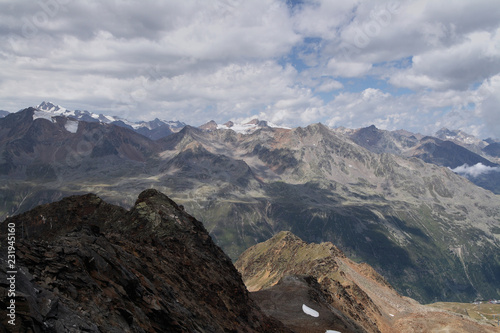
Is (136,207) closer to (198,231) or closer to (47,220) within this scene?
(198,231)

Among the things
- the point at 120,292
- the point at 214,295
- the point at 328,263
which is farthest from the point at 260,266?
the point at 120,292

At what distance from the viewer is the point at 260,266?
6260 inches

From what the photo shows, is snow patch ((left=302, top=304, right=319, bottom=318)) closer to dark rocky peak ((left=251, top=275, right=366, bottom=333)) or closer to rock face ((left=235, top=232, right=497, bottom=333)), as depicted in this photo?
dark rocky peak ((left=251, top=275, right=366, bottom=333))

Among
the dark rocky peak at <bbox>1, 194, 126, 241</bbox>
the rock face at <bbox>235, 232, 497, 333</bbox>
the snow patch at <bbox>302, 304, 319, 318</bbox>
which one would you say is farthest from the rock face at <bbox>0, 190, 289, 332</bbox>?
the rock face at <bbox>235, 232, 497, 333</bbox>

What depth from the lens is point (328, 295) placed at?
87.2m

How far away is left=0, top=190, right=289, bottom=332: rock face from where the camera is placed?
18484 mm

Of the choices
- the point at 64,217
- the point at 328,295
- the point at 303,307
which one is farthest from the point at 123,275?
the point at 328,295

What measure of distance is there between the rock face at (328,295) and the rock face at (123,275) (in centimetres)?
2147

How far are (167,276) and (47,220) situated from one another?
41644 millimetres

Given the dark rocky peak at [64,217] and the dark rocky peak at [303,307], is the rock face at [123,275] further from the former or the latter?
the dark rocky peak at [303,307]

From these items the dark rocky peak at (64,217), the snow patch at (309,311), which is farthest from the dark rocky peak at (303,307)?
the dark rocky peak at (64,217)

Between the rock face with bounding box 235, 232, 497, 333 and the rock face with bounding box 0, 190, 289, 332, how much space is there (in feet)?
70.5

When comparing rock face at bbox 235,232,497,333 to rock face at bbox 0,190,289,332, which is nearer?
rock face at bbox 0,190,289,332

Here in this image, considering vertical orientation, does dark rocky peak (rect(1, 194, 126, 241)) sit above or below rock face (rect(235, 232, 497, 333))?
above
